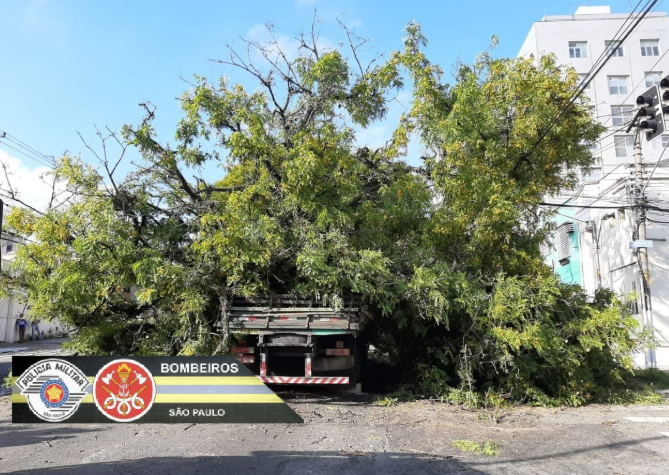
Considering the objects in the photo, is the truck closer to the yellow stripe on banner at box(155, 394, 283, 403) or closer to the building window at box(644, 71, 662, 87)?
the yellow stripe on banner at box(155, 394, 283, 403)

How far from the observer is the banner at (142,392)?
5.19 meters

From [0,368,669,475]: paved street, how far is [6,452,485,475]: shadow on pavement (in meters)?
0.01

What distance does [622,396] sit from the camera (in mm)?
9992

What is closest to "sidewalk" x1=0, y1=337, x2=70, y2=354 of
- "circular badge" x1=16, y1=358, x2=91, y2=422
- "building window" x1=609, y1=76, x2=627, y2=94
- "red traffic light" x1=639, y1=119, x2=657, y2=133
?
"circular badge" x1=16, y1=358, x2=91, y2=422

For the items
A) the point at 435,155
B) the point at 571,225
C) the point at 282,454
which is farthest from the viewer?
the point at 571,225

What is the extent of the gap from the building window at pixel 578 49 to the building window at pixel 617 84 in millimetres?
2723

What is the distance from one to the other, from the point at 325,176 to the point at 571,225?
16994 millimetres

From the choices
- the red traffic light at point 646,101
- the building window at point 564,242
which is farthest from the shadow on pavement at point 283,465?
the building window at point 564,242

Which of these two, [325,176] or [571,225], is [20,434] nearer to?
[325,176]

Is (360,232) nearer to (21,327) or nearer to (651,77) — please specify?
(21,327)

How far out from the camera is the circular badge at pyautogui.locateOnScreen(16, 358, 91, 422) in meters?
5.42

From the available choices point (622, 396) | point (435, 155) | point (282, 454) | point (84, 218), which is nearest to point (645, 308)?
point (622, 396)

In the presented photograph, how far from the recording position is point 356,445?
6.50 m

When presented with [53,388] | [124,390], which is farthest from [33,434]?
[124,390]
